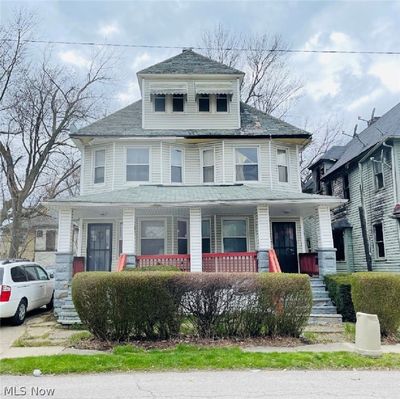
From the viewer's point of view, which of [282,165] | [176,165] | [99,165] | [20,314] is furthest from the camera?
[282,165]

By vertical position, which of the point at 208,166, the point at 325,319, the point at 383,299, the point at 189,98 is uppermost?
the point at 189,98

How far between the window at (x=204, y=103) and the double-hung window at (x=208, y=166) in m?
2.08

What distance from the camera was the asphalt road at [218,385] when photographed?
498 cm

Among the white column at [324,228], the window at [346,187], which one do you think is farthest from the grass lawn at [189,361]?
the window at [346,187]

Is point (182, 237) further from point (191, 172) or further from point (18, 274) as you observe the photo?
point (18, 274)

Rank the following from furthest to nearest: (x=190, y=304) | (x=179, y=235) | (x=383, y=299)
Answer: (x=179, y=235) < (x=383, y=299) < (x=190, y=304)

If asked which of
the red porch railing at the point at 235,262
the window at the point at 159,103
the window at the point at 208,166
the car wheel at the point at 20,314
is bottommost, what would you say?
the car wheel at the point at 20,314

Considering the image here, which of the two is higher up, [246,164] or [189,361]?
[246,164]

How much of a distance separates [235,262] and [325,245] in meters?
3.08

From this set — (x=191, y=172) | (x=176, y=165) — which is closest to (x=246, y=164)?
(x=191, y=172)

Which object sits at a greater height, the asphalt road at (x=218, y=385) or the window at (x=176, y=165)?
the window at (x=176, y=165)

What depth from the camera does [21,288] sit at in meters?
10.6

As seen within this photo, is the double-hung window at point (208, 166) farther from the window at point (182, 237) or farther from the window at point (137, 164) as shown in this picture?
the window at point (137, 164)

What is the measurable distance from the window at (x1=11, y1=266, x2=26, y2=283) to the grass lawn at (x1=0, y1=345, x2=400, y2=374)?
4.39 meters
